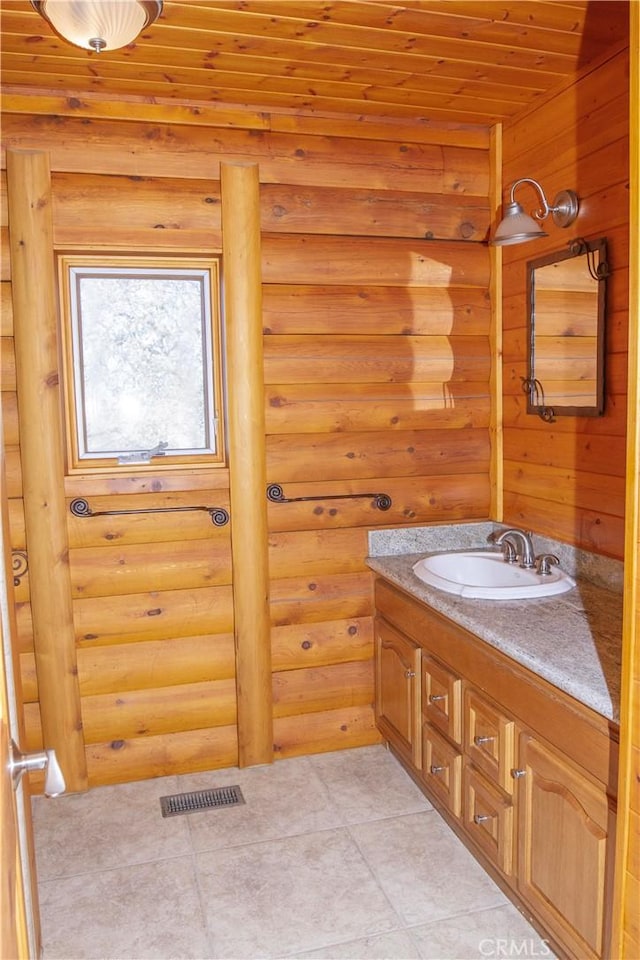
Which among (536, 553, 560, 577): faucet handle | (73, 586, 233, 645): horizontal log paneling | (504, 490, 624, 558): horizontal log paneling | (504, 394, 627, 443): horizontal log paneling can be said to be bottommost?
(73, 586, 233, 645): horizontal log paneling

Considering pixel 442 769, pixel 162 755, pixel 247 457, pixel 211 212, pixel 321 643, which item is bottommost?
pixel 162 755

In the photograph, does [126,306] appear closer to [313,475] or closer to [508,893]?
[313,475]

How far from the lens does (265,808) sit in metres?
2.67

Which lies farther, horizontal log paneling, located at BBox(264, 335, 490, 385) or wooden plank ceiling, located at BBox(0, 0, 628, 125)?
horizontal log paneling, located at BBox(264, 335, 490, 385)

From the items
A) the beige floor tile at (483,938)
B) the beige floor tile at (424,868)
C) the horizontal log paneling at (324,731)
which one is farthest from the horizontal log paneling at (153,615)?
the beige floor tile at (483,938)

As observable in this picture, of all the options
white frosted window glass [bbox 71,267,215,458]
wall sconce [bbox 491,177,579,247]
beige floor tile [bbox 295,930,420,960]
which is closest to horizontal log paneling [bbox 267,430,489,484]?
white frosted window glass [bbox 71,267,215,458]

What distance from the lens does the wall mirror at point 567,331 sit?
234cm

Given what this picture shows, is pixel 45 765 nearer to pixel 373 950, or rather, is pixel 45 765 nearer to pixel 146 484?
pixel 373 950

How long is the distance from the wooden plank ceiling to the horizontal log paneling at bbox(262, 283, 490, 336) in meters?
0.64

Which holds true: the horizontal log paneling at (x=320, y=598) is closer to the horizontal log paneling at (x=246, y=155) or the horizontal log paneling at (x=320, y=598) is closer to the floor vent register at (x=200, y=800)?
the floor vent register at (x=200, y=800)

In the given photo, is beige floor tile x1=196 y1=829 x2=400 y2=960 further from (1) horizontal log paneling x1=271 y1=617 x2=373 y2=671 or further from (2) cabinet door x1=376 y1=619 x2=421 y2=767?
(1) horizontal log paneling x1=271 y1=617 x2=373 y2=671

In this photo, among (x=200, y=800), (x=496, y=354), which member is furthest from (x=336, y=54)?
(x=200, y=800)

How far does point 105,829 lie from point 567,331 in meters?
2.27

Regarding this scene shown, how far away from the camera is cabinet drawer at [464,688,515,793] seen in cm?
202
